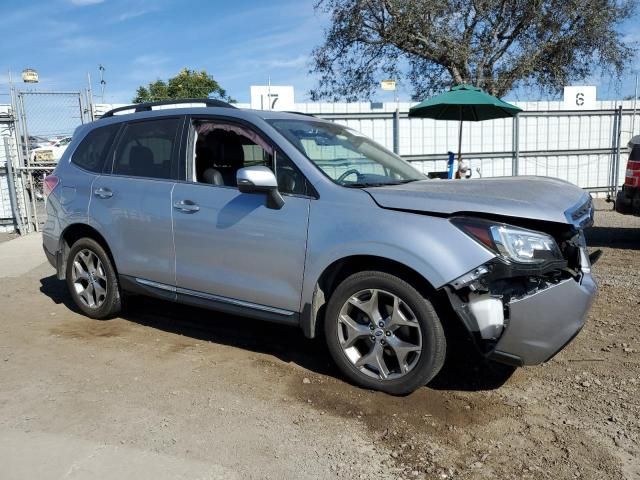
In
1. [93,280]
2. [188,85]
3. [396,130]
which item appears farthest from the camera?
[188,85]

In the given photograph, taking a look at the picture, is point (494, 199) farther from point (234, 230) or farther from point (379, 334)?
point (234, 230)

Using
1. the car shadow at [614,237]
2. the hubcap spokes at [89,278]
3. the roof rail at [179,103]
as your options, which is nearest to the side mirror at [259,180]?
the roof rail at [179,103]

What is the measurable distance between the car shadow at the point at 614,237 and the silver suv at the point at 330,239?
478cm

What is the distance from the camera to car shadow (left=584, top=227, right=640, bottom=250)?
820 centimetres

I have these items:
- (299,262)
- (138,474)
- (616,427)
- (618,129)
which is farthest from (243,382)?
(618,129)

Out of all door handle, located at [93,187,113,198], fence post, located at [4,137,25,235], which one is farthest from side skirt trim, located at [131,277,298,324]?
fence post, located at [4,137,25,235]

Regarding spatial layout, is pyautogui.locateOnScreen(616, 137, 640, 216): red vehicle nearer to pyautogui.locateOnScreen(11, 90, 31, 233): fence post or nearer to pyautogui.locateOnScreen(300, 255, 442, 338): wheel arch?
pyautogui.locateOnScreen(300, 255, 442, 338): wheel arch

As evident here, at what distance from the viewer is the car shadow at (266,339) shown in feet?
12.6

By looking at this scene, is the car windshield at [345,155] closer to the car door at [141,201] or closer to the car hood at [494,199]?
the car hood at [494,199]

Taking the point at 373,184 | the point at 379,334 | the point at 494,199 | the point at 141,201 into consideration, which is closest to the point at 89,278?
the point at 141,201

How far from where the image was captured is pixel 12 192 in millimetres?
10602

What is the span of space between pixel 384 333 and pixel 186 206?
5.97 feet

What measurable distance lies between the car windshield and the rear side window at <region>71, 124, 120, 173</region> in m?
1.81

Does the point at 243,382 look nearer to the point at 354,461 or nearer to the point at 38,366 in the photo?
the point at 354,461
